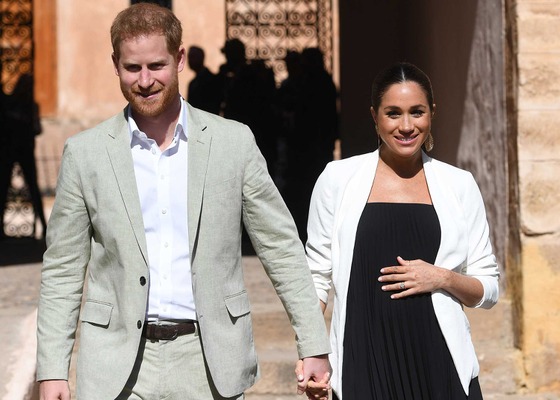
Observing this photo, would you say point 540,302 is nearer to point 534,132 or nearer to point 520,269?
point 520,269

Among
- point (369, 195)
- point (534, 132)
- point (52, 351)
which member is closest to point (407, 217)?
point (369, 195)

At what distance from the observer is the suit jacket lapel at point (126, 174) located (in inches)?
162

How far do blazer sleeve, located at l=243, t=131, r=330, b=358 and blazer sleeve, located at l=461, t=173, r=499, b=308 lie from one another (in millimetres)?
733

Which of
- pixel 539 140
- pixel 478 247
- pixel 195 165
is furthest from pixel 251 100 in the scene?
pixel 195 165

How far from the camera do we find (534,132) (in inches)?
305

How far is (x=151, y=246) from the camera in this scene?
13.6 feet

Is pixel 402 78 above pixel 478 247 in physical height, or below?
above

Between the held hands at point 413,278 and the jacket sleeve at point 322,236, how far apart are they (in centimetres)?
24

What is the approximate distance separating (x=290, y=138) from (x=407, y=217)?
877cm

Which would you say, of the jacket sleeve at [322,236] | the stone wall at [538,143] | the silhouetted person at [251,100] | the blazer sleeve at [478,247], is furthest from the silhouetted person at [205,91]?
the blazer sleeve at [478,247]

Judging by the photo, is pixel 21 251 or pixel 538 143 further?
pixel 21 251

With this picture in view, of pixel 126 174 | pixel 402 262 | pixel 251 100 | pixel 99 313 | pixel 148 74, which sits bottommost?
pixel 99 313

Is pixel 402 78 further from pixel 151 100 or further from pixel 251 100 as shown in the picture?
pixel 251 100

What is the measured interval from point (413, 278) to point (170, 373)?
0.95 meters
